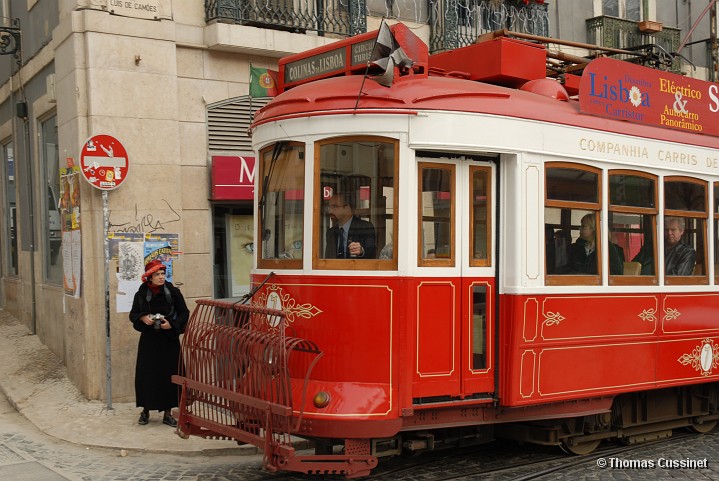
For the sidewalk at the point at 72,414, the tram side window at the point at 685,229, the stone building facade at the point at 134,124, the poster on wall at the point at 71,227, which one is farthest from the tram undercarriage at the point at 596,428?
the poster on wall at the point at 71,227

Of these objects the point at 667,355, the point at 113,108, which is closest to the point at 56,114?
the point at 113,108

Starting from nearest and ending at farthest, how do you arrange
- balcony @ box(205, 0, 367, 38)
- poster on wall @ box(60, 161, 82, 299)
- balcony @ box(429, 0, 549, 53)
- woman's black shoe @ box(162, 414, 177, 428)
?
woman's black shoe @ box(162, 414, 177, 428), poster on wall @ box(60, 161, 82, 299), balcony @ box(205, 0, 367, 38), balcony @ box(429, 0, 549, 53)

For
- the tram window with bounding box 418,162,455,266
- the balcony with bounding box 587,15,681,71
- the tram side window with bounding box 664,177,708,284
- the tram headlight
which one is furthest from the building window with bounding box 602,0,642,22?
the tram headlight

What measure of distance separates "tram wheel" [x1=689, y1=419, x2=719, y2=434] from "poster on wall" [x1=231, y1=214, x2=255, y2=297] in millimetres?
5636

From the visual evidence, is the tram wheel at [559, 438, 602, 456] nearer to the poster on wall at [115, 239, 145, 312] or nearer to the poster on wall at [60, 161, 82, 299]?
the poster on wall at [115, 239, 145, 312]

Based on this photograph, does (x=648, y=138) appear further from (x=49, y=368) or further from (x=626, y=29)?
(x=626, y=29)

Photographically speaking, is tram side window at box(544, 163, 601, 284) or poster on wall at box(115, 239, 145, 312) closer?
tram side window at box(544, 163, 601, 284)

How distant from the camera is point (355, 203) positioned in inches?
254

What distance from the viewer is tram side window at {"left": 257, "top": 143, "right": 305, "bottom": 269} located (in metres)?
6.62

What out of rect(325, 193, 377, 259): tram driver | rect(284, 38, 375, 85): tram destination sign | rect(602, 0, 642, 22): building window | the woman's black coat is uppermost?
rect(602, 0, 642, 22): building window

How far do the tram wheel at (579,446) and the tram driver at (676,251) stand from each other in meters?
1.73

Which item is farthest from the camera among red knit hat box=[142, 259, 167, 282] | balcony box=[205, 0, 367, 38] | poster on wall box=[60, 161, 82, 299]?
balcony box=[205, 0, 367, 38]

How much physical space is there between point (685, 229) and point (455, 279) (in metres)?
2.95

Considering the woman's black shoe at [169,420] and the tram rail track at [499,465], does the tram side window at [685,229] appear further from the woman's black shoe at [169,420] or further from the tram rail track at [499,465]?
the woman's black shoe at [169,420]
